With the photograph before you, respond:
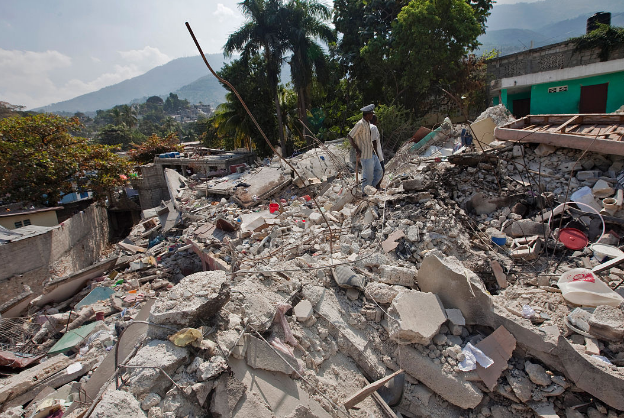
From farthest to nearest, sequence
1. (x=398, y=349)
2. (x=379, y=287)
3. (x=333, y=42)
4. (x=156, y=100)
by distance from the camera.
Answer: (x=156, y=100)
(x=333, y=42)
(x=379, y=287)
(x=398, y=349)

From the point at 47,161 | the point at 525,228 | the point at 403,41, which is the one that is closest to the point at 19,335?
the point at 525,228

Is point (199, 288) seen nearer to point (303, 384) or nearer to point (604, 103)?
point (303, 384)

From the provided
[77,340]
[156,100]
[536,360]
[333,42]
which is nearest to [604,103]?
[333,42]

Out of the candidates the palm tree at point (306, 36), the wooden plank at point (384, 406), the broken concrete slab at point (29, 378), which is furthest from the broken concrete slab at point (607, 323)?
the palm tree at point (306, 36)

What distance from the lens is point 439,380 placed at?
7.66 ft

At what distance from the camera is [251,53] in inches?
594

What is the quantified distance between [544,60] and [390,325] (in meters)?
16.0

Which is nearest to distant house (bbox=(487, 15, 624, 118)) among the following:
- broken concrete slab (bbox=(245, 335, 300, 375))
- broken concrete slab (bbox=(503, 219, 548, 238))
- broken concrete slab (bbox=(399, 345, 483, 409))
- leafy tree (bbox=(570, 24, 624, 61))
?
leafy tree (bbox=(570, 24, 624, 61))

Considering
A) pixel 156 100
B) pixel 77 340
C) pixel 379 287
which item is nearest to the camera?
pixel 379 287

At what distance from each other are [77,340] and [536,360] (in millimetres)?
4585

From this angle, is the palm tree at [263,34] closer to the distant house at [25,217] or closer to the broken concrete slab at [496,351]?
the distant house at [25,217]

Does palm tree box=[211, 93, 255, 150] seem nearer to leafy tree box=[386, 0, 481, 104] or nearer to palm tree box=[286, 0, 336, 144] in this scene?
palm tree box=[286, 0, 336, 144]

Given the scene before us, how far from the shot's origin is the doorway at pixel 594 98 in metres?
10.1

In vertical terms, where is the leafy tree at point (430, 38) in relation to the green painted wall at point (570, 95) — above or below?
above
